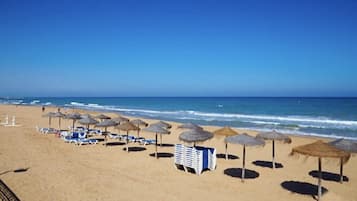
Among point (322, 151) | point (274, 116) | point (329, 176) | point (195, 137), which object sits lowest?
point (274, 116)

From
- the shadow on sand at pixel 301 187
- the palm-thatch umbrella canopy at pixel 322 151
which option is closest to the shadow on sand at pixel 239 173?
the shadow on sand at pixel 301 187

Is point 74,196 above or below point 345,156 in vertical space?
below

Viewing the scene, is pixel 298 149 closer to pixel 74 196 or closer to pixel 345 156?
pixel 345 156

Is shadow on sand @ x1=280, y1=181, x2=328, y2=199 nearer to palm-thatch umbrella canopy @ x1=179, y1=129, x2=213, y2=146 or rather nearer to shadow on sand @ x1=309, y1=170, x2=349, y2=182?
shadow on sand @ x1=309, y1=170, x2=349, y2=182

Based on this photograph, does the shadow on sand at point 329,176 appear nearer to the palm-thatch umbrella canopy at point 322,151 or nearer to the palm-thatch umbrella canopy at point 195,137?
the palm-thatch umbrella canopy at point 322,151

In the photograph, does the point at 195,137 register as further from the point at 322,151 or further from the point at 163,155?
the point at 322,151

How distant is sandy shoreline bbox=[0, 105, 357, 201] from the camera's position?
29.4 feet

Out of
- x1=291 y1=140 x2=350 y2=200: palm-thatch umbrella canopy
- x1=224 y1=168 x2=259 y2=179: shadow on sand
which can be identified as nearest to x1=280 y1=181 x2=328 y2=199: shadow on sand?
x1=224 y1=168 x2=259 y2=179: shadow on sand

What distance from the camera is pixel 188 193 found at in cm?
916

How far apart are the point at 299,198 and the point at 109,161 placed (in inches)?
291

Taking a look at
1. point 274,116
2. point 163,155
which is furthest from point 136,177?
point 274,116

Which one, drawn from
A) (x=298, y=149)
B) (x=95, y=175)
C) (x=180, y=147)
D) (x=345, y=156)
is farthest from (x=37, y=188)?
(x=345, y=156)

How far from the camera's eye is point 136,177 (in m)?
10.7

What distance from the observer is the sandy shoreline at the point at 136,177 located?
353 inches
